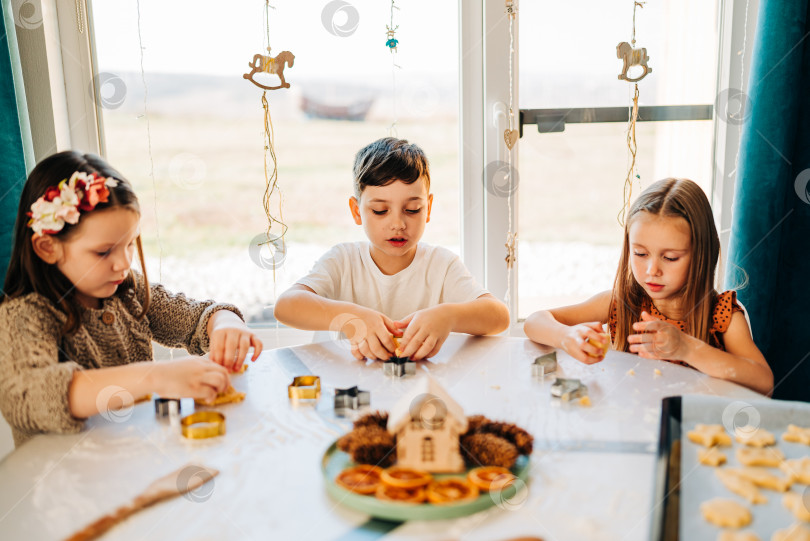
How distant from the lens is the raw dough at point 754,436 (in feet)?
2.84

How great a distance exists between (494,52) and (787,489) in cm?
157

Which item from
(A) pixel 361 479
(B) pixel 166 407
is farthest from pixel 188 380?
(A) pixel 361 479

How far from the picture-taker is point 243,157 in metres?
2.06

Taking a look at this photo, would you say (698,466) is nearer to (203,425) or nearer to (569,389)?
(569,389)

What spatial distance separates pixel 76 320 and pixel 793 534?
3.62 ft

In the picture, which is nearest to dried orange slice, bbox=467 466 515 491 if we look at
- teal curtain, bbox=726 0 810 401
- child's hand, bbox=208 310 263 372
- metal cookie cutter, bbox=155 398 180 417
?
metal cookie cutter, bbox=155 398 180 417

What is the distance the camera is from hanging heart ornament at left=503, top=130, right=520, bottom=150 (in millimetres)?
1996

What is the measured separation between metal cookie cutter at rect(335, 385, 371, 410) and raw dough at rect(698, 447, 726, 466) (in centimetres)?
49

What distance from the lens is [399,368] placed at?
3.95 ft

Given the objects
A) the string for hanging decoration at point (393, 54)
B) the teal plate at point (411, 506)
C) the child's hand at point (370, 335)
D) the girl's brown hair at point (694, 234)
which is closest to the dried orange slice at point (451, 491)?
the teal plate at point (411, 506)


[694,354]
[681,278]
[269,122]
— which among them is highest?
[269,122]

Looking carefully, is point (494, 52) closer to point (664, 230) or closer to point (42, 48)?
point (664, 230)

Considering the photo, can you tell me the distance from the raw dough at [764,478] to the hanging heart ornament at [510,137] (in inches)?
53.2

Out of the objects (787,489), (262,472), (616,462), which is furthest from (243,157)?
(787,489)
